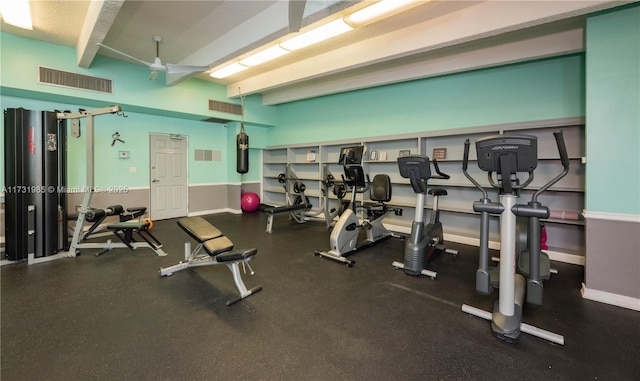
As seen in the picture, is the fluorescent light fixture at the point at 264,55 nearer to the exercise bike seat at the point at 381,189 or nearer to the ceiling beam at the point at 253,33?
the ceiling beam at the point at 253,33

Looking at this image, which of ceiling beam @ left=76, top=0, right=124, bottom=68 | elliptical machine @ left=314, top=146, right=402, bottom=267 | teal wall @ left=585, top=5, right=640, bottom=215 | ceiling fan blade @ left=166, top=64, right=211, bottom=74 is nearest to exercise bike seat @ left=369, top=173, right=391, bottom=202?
elliptical machine @ left=314, top=146, right=402, bottom=267

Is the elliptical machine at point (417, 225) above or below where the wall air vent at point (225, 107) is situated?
below

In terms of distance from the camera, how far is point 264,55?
4227mm

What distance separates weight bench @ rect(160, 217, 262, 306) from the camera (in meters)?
2.41

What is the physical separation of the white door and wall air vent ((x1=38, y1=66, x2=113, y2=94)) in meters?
1.39

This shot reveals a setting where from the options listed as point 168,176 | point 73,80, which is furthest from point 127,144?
point 73,80

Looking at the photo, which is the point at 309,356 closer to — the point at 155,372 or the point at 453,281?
the point at 155,372

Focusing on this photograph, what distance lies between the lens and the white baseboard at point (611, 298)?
2.36 meters

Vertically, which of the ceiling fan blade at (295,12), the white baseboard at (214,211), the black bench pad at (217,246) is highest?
the ceiling fan blade at (295,12)

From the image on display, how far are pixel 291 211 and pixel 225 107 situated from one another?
3054 mm

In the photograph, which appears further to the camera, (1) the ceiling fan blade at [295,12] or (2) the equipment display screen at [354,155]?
(2) the equipment display screen at [354,155]

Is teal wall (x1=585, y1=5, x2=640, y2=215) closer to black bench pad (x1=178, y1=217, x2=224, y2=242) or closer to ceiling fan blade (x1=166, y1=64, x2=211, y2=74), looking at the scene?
black bench pad (x1=178, y1=217, x2=224, y2=242)

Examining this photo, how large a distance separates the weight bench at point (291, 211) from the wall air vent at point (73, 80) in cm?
361

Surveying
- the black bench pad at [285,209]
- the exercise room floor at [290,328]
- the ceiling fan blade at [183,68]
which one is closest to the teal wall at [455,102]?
the black bench pad at [285,209]
